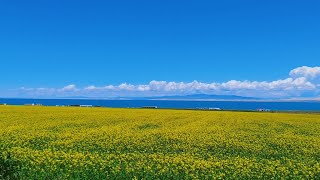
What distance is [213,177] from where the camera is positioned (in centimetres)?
1398

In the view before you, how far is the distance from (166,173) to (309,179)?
5466 mm

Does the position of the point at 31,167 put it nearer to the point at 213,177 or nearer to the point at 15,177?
the point at 15,177

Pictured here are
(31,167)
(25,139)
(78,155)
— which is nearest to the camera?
(31,167)

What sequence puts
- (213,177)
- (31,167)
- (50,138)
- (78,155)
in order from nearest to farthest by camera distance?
(213,177) < (31,167) < (78,155) < (50,138)

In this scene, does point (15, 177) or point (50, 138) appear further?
point (50, 138)

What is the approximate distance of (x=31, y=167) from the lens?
15.4 m

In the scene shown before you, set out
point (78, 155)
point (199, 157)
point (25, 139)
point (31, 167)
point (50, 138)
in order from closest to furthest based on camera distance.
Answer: point (31, 167), point (78, 155), point (199, 157), point (25, 139), point (50, 138)

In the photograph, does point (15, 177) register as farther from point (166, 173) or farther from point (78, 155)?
point (166, 173)

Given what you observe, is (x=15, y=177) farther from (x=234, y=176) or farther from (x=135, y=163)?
(x=234, y=176)

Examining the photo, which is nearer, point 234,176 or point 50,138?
point 234,176

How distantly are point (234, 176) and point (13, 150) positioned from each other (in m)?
10.3

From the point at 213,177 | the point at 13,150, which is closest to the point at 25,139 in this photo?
the point at 13,150

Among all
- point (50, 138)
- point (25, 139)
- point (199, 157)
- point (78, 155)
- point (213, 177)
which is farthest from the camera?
point (50, 138)

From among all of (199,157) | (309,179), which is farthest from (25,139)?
(309,179)
